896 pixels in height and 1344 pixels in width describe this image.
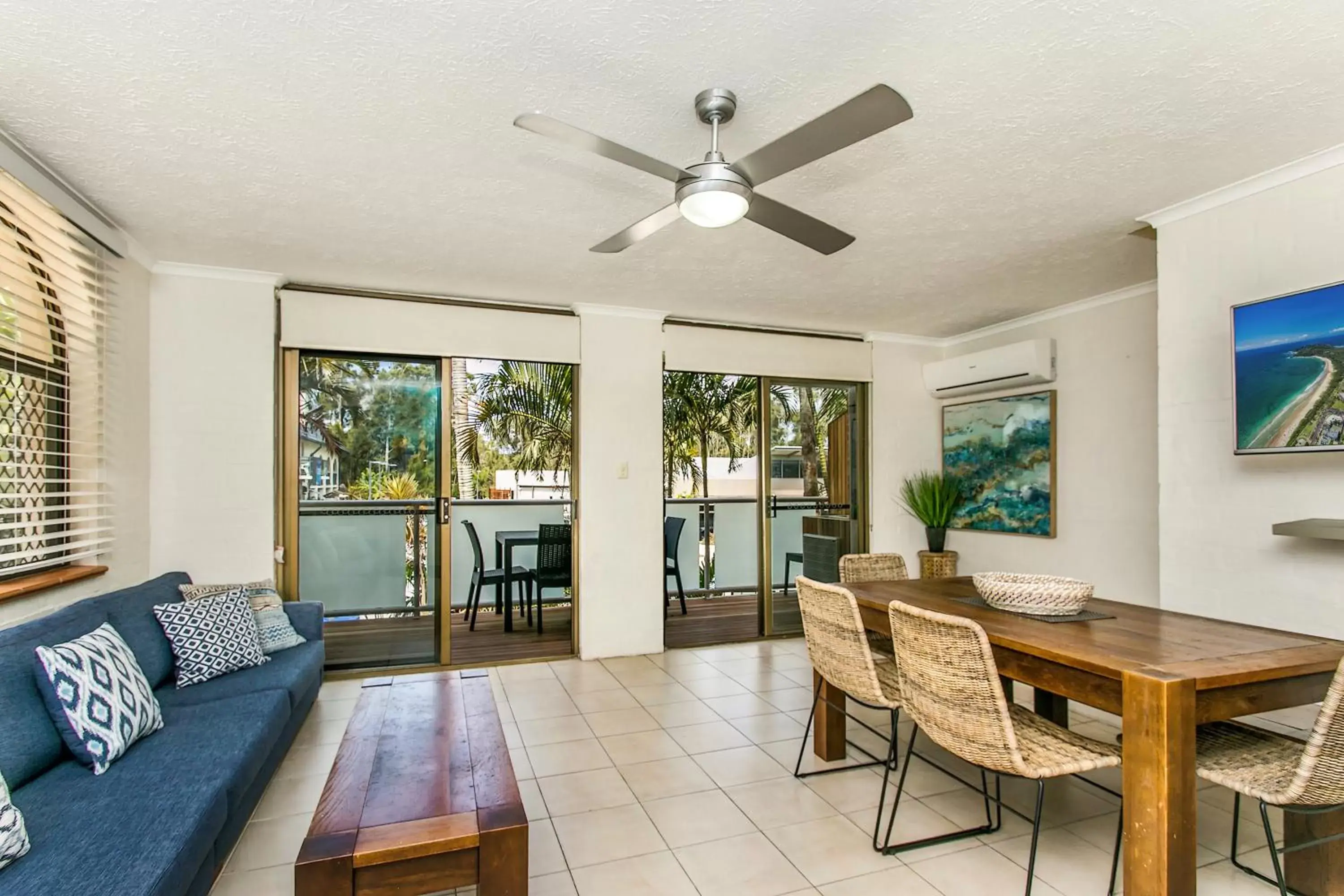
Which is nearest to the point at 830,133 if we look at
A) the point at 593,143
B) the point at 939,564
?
the point at 593,143

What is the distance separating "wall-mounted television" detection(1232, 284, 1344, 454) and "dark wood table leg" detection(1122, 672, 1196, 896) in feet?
5.06

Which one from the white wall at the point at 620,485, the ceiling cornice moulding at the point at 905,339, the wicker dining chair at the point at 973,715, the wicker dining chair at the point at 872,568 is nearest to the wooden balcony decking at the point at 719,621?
the white wall at the point at 620,485

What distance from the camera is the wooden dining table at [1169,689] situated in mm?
1696

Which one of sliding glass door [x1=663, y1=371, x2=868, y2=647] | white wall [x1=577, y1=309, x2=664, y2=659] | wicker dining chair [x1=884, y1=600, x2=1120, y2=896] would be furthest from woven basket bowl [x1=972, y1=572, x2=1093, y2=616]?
sliding glass door [x1=663, y1=371, x2=868, y2=647]

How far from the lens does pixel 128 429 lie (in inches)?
139

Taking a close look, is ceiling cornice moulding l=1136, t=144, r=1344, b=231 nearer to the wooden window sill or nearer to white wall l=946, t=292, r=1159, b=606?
white wall l=946, t=292, r=1159, b=606

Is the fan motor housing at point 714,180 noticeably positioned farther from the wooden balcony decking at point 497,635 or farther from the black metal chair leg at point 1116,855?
the wooden balcony decking at point 497,635

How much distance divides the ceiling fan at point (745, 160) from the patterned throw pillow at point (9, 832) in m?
2.00

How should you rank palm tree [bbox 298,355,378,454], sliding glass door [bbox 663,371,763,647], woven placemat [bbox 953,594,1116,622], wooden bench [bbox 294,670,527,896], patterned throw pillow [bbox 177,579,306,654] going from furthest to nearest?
sliding glass door [bbox 663,371,763,647]
palm tree [bbox 298,355,378,454]
patterned throw pillow [bbox 177,579,306,654]
woven placemat [bbox 953,594,1116,622]
wooden bench [bbox 294,670,527,896]

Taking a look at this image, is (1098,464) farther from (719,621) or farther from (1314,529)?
(719,621)

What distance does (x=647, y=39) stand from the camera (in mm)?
1892

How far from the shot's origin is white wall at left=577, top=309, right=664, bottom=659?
4.77 meters

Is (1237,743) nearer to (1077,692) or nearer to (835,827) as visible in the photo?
(1077,692)

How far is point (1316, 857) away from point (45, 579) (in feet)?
14.7
